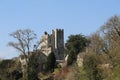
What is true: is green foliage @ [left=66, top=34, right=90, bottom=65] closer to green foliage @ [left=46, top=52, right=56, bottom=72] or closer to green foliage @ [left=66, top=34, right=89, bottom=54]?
green foliage @ [left=66, top=34, right=89, bottom=54]

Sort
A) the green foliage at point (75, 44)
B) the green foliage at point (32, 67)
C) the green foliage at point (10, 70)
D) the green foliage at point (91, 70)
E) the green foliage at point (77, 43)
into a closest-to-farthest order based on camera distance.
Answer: the green foliage at point (91, 70), the green foliage at point (32, 67), the green foliage at point (10, 70), the green foliage at point (75, 44), the green foliage at point (77, 43)

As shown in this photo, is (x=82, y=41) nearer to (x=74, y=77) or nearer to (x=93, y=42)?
(x=93, y=42)

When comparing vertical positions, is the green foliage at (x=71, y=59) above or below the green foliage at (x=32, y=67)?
above

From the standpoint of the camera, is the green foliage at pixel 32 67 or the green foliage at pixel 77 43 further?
the green foliage at pixel 77 43

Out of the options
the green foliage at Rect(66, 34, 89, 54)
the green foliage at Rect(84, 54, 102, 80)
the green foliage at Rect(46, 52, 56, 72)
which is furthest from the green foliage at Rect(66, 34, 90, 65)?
the green foliage at Rect(84, 54, 102, 80)

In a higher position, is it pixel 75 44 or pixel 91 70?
pixel 75 44

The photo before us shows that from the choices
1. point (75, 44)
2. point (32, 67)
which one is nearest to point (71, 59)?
point (75, 44)

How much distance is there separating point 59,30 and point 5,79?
179ft

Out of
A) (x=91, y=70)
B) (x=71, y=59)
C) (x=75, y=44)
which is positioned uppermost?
(x=75, y=44)

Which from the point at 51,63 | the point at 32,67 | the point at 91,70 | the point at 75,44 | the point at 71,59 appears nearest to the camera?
the point at 91,70

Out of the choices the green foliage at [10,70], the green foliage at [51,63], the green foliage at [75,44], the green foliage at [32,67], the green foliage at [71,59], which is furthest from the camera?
the green foliage at [75,44]

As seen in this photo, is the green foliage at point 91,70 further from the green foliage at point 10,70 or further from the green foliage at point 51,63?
the green foliage at point 51,63

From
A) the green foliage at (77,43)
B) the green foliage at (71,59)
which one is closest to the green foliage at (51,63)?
the green foliage at (71,59)

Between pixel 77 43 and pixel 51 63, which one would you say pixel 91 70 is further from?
pixel 77 43
